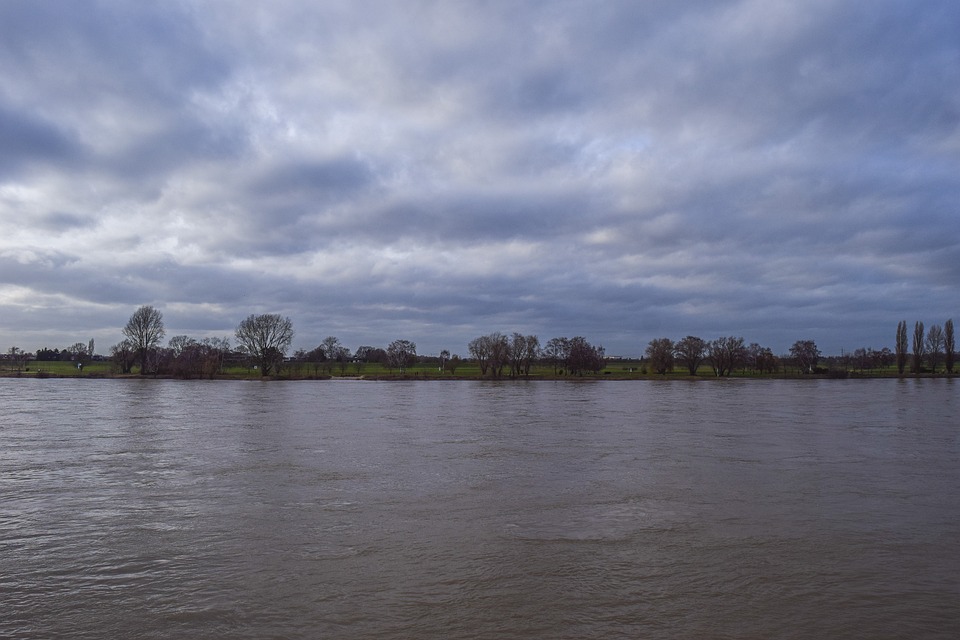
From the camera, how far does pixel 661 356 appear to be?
300 ft

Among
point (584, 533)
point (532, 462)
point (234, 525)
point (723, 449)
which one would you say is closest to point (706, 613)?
point (584, 533)

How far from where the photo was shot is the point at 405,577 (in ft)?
22.6

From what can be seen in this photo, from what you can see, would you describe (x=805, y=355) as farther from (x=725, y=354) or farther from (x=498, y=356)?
(x=498, y=356)

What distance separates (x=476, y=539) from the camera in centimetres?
838

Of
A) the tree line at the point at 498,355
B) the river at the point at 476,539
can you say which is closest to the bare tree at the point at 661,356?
the tree line at the point at 498,355

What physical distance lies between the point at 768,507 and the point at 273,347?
260 ft

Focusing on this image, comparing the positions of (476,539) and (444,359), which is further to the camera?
(444,359)

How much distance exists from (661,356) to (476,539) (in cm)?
8715

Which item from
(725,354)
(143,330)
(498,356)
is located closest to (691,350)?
(725,354)

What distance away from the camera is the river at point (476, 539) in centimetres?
587

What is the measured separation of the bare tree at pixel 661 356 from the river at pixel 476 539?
2927 inches

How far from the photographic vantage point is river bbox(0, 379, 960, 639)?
5867mm

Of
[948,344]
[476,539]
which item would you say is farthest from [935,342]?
[476,539]

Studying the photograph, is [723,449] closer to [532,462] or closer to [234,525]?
[532,462]
